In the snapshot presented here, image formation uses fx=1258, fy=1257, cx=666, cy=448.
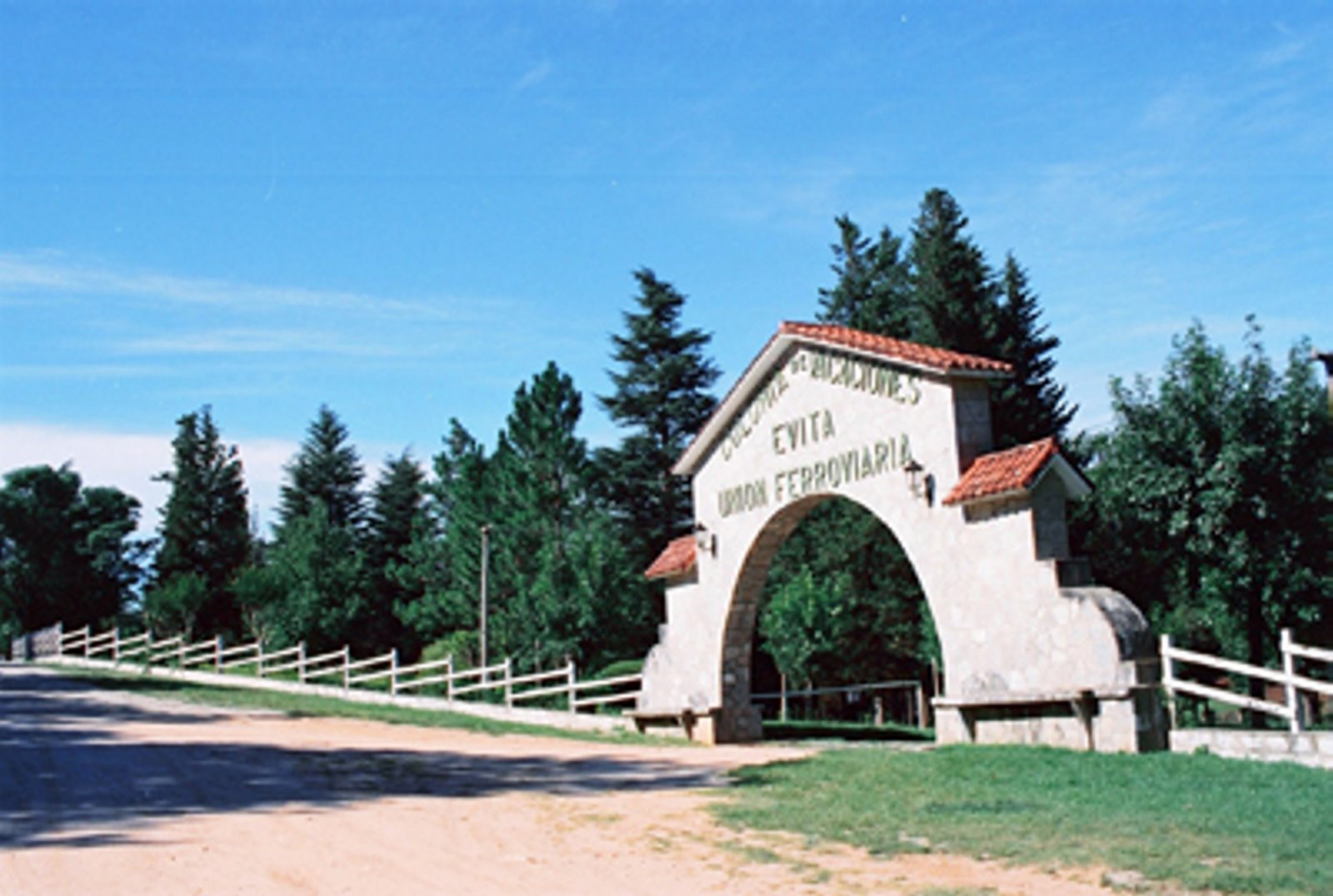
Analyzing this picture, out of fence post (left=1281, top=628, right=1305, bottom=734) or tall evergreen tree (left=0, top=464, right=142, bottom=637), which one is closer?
fence post (left=1281, top=628, right=1305, bottom=734)

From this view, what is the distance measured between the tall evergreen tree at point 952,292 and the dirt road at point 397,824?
16744 millimetres

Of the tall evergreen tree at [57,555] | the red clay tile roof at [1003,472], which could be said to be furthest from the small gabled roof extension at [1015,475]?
the tall evergreen tree at [57,555]

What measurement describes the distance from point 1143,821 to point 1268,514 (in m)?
12.4

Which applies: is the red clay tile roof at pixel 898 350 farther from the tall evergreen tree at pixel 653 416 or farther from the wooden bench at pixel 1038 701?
the tall evergreen tree at pixel 653 416

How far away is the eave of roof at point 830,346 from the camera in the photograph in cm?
1473

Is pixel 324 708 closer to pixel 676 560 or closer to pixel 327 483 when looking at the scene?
pixel 676 560

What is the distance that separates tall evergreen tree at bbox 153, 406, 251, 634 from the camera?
50.7m

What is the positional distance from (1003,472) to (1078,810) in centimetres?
502

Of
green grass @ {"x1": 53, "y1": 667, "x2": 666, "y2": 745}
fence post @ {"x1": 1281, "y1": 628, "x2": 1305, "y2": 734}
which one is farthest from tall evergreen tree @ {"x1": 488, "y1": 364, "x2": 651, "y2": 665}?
fence post @ {"x1": 1281, "y1": 628, "x2": 1305, "y2": 734}

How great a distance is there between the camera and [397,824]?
1016 centimetres

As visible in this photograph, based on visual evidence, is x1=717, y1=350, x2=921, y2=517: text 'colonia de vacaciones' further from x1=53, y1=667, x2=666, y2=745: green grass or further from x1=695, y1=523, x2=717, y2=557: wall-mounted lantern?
x1=53, y1=667, x2=666, y2=745: green grass

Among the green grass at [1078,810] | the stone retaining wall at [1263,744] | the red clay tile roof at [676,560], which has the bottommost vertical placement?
the green grass at [1078,810]

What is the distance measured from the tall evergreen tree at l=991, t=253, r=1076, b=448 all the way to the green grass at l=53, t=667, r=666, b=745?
14.3 metres

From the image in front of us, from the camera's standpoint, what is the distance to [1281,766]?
11.0 meters
